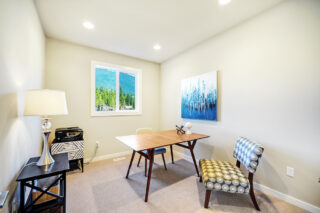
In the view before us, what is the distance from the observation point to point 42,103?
126 cm

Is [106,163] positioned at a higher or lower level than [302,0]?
lower

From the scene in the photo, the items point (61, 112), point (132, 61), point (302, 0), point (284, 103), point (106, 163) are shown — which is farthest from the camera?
point (132, 61)

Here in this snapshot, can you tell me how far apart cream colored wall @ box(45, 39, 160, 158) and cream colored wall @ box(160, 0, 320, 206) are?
2219mm

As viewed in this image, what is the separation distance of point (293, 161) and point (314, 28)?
5.33 feet

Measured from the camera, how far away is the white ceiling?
1.84m

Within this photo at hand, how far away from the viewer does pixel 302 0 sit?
1.65 meters

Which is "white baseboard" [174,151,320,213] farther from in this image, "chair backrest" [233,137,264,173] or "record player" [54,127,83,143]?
"record player" [54,127,83,143]

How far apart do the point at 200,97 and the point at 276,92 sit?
4.07 ft

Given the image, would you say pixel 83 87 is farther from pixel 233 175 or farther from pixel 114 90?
pixel 233 175

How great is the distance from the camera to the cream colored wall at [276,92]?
1589 millimetres

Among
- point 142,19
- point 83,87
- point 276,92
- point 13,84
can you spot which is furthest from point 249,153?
point 83,87

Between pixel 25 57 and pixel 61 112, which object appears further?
pixel 25 57

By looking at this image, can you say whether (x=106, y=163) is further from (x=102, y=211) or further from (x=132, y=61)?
(x=132, y=61)

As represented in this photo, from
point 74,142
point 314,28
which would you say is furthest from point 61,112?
point 314,28
